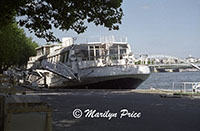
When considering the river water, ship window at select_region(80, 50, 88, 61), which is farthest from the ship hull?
the river water

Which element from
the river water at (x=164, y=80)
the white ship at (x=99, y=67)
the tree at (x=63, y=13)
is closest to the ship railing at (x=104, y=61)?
the white ship at (x=99, y=67)

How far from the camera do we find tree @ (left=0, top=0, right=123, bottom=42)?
8.06 m

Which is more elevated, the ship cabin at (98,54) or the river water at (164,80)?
the ship cabin at (98,54)

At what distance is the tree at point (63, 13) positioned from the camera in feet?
26.5

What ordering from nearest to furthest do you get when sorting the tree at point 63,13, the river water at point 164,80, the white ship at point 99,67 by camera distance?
1. the tree at point 63,13
2. the white ship at point 99,67
3. the river water at point 164,80

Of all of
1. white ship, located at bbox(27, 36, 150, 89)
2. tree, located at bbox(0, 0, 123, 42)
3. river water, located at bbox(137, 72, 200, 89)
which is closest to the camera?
tree, located at bbox(0, 0, 123, 42)

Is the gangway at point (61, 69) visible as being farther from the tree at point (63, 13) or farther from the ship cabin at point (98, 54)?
the tree at point (63, 13)

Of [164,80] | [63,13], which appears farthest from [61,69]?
[164,80]

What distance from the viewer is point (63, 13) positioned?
28.3 feet

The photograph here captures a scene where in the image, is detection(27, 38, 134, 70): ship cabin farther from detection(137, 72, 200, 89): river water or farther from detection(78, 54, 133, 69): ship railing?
detection(137, 72, 200, 89): river water

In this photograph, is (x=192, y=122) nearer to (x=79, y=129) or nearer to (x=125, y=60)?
(x=79, y=129)

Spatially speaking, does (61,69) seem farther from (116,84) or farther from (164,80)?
(164,80)

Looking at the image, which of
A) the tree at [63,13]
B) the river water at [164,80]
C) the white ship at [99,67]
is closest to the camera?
the tree at [63,13]

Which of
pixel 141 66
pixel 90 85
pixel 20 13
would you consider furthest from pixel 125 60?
pixel 20 13
